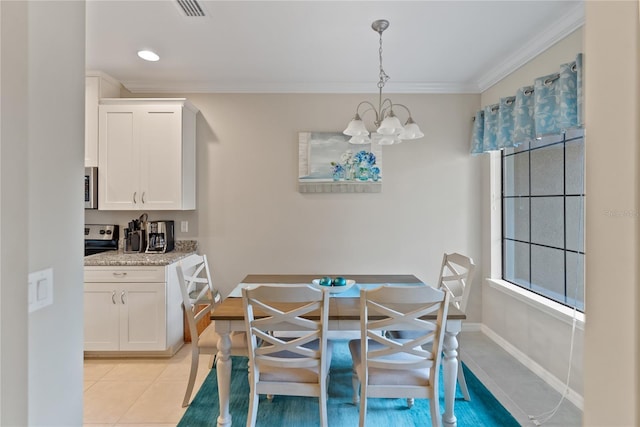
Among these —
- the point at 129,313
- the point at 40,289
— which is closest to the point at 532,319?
the point at 40,289

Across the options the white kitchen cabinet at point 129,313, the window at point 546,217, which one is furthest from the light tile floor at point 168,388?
the window at point 546,217

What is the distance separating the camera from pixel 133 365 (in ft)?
9.29

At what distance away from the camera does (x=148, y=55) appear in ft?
9.18

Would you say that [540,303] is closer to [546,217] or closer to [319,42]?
[546,217]

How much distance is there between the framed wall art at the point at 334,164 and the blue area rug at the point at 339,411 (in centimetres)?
190

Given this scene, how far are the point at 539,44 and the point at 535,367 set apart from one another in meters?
2.57

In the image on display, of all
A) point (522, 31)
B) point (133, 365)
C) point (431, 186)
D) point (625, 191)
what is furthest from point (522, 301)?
point (133, 365)

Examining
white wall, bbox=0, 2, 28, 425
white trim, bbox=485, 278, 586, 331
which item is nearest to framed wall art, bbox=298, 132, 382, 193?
white trim, bbox=485, 278, 586, 331

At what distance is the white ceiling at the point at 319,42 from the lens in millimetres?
2180

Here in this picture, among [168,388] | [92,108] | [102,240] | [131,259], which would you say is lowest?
[168,388]

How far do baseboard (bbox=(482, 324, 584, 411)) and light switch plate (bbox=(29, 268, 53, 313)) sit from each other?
8.54 feet

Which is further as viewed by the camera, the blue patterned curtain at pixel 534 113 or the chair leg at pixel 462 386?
the chair leg at pixel 462 386

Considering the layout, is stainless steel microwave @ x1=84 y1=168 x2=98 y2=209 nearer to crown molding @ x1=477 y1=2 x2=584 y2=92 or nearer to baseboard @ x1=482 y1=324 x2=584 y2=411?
crown molding @ x1=477 y1=2 x2=584 y2=92

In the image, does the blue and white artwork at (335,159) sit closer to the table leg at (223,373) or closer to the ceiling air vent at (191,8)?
the ceiling air vent at (191,8)
